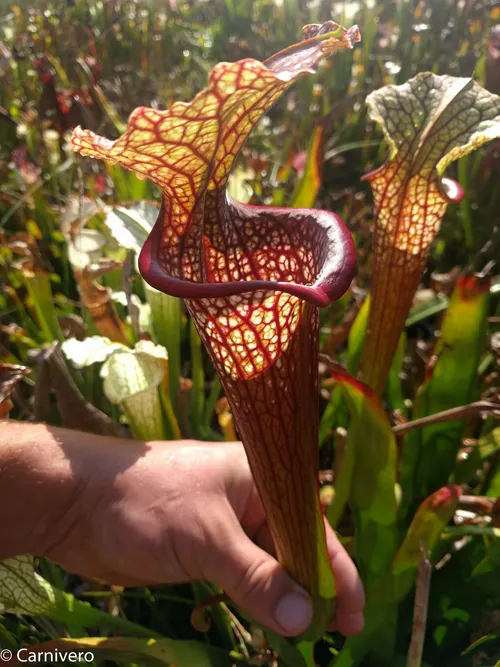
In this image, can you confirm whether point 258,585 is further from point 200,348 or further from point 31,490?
point 200,348

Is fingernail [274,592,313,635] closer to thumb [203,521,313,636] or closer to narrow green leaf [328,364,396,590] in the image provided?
thumb [203,521,313,636]

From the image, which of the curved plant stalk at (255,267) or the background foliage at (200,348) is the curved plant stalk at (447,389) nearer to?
the background foliage at (200,348)

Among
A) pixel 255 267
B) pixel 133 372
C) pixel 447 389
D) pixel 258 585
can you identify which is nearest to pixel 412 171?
pixel 255 267

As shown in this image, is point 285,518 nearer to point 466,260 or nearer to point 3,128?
point 466,260

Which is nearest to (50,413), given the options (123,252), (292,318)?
(123,252)

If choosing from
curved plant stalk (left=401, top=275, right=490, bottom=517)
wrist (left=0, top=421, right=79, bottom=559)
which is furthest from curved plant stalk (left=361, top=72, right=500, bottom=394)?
wrist (left=0, top=421, right=79, bottom=559)

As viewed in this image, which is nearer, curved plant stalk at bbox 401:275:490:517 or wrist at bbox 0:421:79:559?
wrist at bbox 0:421:79:559
